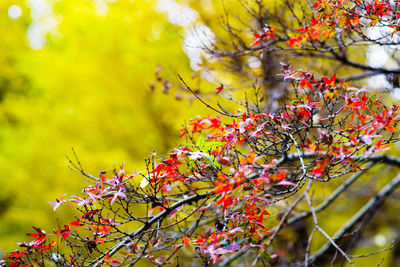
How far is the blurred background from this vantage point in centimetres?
428

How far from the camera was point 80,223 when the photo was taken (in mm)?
1562

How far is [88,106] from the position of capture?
4.38 meters

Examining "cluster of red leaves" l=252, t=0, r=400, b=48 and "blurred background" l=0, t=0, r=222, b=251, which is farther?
"blurred background" l=0, t=0, r=222, b=251

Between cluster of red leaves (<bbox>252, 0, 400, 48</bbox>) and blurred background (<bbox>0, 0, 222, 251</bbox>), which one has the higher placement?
blurred background (<bbox>0, 0, 222, 251</bbox>)

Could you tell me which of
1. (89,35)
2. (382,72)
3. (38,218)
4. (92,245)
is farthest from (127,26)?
(92,245)

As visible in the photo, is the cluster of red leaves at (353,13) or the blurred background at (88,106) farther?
the blurred background at (88,106)

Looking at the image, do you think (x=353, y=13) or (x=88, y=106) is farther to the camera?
(x=88, y=106)

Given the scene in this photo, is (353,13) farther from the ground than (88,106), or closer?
closer

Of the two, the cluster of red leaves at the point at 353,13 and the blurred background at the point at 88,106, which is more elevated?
the blurred background at the point at 88,106

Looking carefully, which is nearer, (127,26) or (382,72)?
(382,72)

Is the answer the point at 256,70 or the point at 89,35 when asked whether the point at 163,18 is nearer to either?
the point at 89,35

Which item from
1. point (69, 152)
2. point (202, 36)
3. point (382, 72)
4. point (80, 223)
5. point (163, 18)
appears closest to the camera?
point (80, 223)

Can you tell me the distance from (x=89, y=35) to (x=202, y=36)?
2.56 metres

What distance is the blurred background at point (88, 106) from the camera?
14.0 ft
